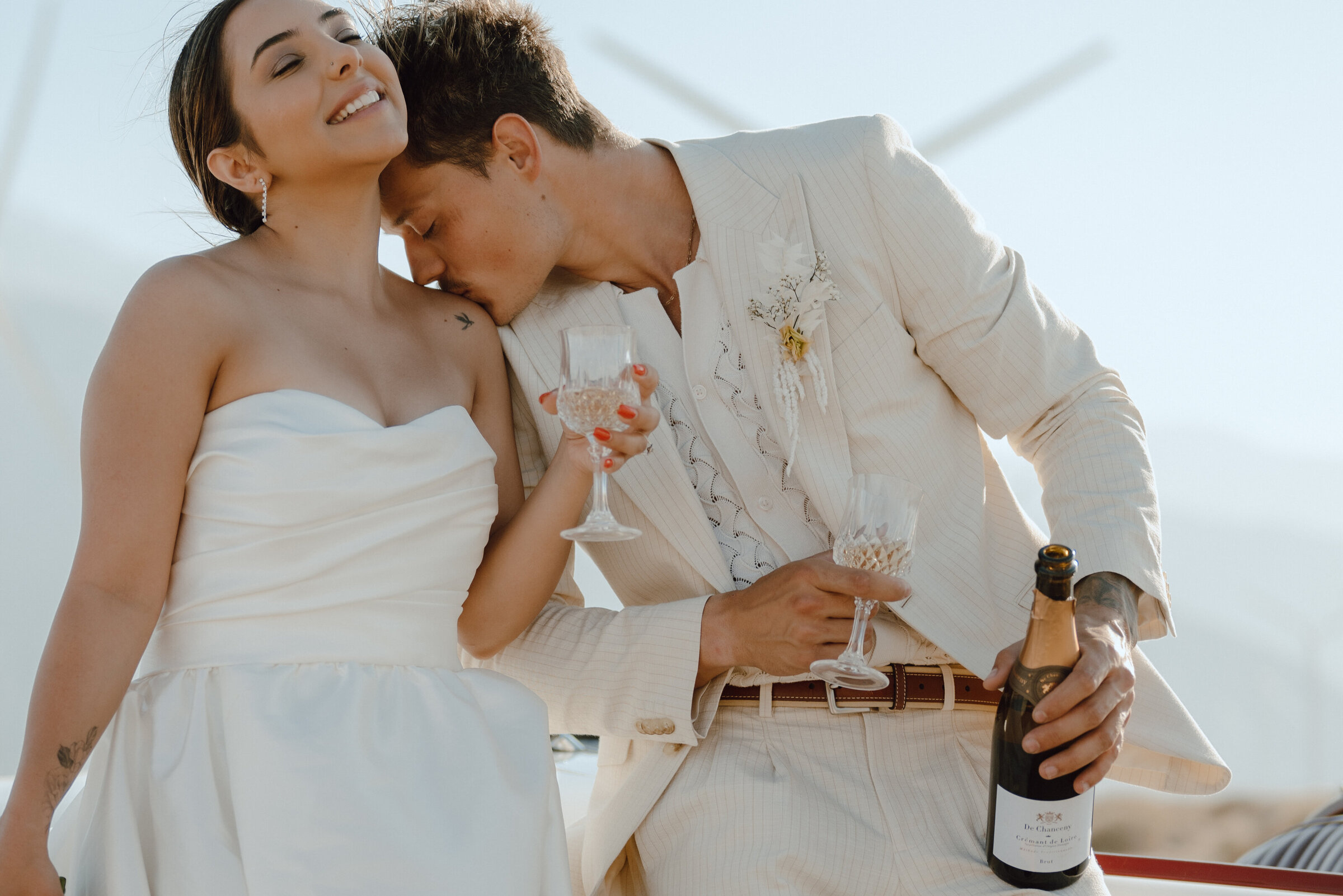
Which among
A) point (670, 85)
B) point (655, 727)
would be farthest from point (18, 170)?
point (655, 727)

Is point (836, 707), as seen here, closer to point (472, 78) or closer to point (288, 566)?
point (288, 566)

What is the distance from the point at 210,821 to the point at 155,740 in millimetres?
189

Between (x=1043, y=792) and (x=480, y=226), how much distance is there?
73.0 inches

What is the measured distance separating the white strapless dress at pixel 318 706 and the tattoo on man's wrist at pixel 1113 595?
1170 mm

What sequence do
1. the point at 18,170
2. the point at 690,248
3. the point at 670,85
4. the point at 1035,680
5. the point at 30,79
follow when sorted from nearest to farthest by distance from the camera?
the point at 1035,680 → the point at 690,248 → the point at 18,170 → the point at 30,79 → the point at 670,85

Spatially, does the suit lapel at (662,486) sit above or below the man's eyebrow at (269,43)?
below

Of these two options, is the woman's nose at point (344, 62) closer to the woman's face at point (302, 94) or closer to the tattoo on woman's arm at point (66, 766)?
the woman's face at point (302, 94)

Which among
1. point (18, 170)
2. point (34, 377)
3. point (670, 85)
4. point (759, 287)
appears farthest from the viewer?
point (670, 85)

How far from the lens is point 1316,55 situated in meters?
11.2

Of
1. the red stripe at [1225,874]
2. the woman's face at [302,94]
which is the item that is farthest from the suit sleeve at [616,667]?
the red stripe at [1225,874]

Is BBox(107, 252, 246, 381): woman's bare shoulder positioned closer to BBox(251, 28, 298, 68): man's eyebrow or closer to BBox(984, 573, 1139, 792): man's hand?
BBox(251, 28, 298, 68): man's eyebrow

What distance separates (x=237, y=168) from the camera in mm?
2412

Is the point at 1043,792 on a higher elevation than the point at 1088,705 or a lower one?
lower

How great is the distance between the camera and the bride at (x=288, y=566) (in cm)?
186
